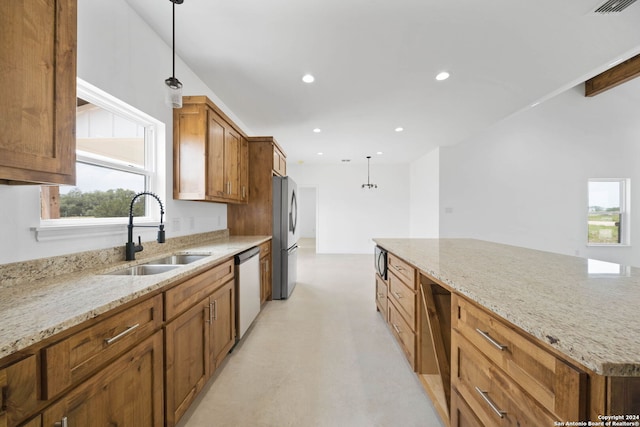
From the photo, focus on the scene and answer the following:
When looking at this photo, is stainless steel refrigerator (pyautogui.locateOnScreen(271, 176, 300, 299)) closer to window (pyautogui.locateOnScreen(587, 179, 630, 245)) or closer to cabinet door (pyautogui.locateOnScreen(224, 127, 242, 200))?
cabinet door (pyautogui.locateOnScreen(224, 127, 242, 200))

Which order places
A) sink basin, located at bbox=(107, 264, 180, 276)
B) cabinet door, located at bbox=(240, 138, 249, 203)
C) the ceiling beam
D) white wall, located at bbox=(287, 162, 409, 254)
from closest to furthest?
sink basin, located at bbox=(107, 264, 180, 276) < cabinet door, located at bbox=(240, 138, 249, 203) < the ceiling beam < white wall, located at bbox=(287, 162, 409, 254)

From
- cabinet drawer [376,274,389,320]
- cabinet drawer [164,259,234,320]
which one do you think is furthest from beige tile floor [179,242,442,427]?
cabinet drawer [164,259,234,320]

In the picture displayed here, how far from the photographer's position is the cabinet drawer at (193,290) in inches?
Result: 51.0

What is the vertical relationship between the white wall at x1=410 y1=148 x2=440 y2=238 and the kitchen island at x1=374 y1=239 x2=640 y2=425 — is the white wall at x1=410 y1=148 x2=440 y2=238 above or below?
above

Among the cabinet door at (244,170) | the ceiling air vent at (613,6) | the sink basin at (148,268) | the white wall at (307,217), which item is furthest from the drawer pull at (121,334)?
the white wall at (307,217)

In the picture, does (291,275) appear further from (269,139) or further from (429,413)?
(429,413)

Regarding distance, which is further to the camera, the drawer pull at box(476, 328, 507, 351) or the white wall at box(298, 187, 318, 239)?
the white wall at box(298, 187, 318, 239)

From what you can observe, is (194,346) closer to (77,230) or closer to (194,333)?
(194,333)

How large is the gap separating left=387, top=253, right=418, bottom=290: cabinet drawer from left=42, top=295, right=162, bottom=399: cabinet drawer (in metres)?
1.57

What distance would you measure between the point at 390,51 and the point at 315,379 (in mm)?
2905

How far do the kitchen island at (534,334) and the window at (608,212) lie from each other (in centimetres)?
606

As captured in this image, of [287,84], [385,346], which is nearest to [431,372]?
[385,346]

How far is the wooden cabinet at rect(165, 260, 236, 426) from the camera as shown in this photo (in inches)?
51.6

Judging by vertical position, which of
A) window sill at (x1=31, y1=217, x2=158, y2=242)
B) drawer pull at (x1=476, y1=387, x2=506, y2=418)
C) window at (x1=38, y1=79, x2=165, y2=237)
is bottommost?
drawer pull at (x1=476, y1=387, x2=506, y2=418)
